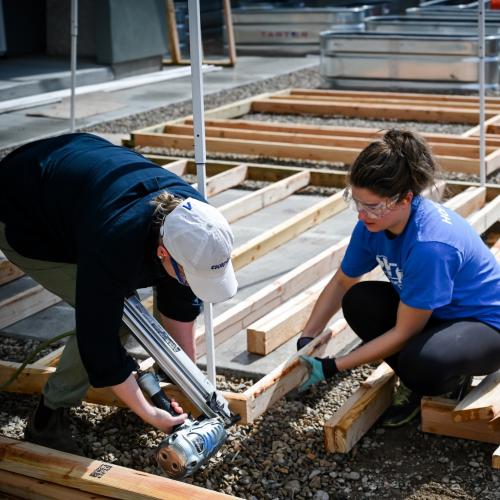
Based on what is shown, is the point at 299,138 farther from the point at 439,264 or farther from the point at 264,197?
the point at 439,264

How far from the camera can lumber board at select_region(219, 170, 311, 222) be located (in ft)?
20.1

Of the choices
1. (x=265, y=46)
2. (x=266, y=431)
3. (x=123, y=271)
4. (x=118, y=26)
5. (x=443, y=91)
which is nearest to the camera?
(x=123, y=271)

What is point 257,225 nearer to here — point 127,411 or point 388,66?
point 127,411

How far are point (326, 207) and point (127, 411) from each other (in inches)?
108

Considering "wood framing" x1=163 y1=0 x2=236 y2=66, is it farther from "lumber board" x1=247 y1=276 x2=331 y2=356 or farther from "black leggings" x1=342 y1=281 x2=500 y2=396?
"black leggings" x1=342 y1=281 x2=500 y2=396

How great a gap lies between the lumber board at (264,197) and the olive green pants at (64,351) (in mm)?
2592

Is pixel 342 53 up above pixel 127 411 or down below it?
above

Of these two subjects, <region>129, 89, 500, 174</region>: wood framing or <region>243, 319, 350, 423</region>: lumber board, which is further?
<region>129, 89, 500, 174</region>: wood framing

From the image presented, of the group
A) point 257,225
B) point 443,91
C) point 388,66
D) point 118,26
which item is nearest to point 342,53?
point 388,66

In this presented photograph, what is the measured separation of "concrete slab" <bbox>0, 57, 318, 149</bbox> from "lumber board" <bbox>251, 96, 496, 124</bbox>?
1.38m

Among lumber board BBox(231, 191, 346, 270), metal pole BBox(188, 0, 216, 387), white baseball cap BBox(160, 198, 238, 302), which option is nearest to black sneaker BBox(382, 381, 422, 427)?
metal pole BBox(188, 0, 216, 387)

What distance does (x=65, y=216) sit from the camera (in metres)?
3.06

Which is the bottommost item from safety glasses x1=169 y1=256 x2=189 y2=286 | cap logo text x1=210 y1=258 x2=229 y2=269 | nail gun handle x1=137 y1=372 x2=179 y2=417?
nail gun handle x1=137 y1=372 x2=179 y2=417

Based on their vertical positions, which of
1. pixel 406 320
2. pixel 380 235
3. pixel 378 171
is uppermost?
pixel 378 171
